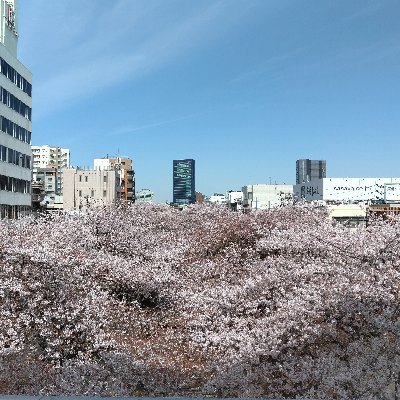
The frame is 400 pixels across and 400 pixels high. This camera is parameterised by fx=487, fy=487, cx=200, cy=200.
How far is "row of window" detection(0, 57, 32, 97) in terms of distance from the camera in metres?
39.3

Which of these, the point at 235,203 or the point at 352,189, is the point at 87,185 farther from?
the point at 352,189

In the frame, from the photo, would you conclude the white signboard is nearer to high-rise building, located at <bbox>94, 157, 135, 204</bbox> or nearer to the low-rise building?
the low-rise building

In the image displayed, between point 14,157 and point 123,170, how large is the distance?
87101mm

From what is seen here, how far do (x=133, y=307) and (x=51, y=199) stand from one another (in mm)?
101440

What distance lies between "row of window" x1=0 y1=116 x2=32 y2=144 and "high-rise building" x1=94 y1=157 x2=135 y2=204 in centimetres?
7356

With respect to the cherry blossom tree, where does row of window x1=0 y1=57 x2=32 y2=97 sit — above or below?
above

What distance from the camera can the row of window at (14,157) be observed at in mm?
39781

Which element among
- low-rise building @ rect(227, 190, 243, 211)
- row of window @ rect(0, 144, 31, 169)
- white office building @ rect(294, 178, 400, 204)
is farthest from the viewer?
white office building @ rect(294, 178, 400, 204)

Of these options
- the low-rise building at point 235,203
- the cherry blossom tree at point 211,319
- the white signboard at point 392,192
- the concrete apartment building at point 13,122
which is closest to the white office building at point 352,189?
the white signboard at point 392,192

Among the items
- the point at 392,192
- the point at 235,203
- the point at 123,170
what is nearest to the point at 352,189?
the point at 392,192

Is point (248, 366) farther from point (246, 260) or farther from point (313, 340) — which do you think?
point (246, 260)

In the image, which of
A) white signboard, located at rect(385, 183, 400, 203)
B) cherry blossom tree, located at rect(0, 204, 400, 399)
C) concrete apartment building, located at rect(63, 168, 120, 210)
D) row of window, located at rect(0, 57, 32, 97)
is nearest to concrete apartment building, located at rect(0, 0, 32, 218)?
row of window, located at rect(0, 57, 32, 97)

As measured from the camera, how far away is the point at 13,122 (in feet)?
139

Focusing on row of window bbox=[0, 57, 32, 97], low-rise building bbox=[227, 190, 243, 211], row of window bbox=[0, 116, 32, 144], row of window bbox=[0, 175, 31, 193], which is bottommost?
low-rise building bbox=[227, 190, 243, 211]
